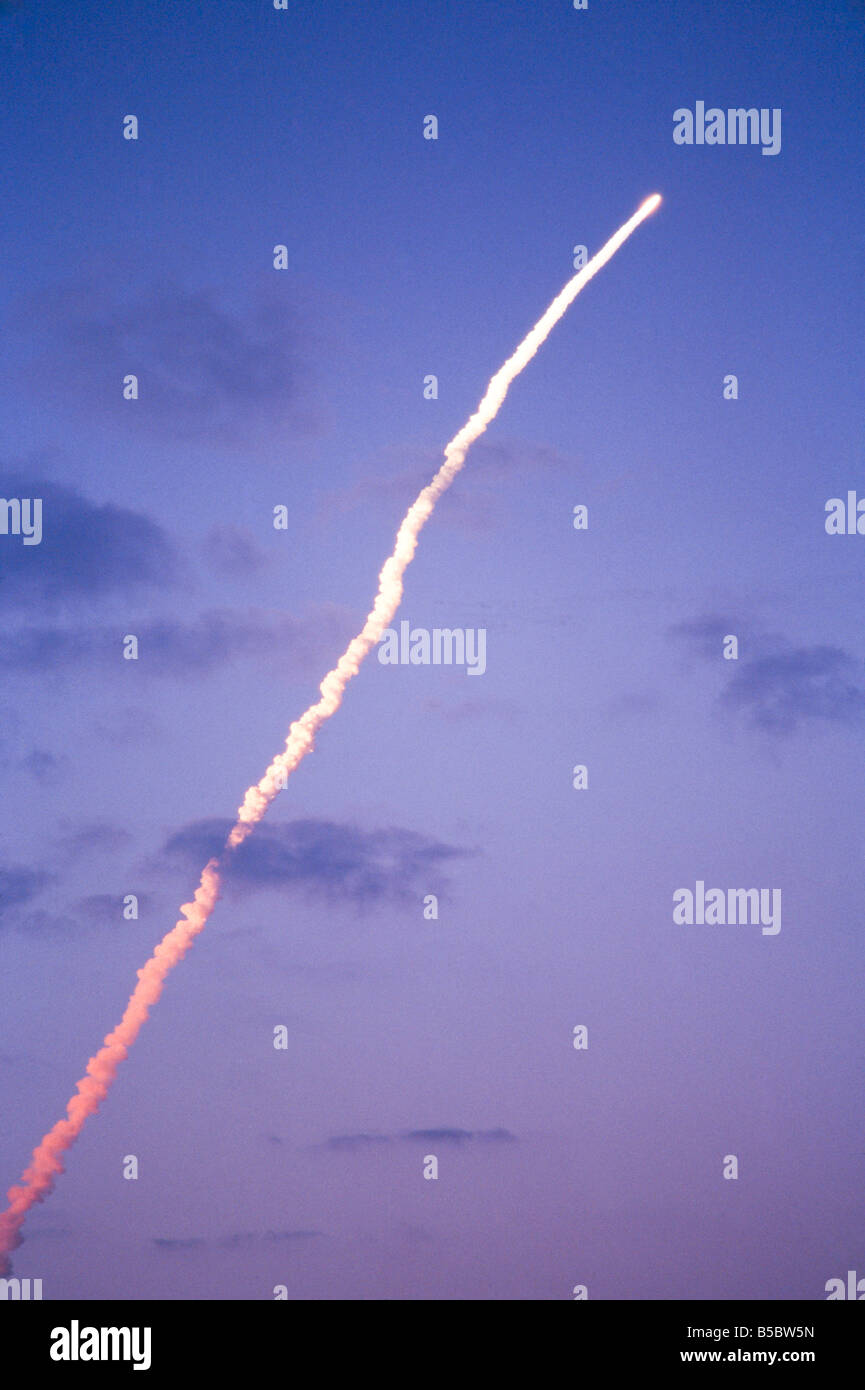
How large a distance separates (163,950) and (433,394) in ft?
69.9

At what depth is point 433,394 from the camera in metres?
56.3

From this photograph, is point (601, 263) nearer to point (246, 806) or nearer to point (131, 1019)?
point (246, 806)

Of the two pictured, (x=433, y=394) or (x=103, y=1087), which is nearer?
(x=433, y=394)

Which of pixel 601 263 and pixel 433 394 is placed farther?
pixel 601 263

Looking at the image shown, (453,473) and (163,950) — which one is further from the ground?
(453,473)

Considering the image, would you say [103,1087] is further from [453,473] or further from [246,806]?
[453,473]

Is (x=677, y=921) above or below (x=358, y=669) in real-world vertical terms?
below

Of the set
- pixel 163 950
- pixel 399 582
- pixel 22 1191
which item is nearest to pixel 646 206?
pixel 399 582

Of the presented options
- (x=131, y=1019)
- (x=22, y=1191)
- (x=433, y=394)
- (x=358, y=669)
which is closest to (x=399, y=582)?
(x=358, y=669)

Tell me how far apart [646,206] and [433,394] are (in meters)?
9.86

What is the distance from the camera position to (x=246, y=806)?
60.8 meters
